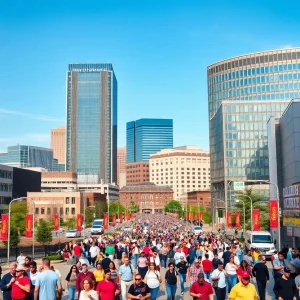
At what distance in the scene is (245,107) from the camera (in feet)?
376

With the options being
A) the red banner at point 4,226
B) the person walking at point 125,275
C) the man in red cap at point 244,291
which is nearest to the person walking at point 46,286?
the person walking at point 125,275

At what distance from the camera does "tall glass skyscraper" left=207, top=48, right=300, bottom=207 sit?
115 meters

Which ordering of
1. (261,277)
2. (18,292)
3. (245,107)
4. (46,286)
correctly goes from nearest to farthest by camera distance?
(18,292) → (46,286) → (261,277) → (245,107)

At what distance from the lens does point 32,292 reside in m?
12.9

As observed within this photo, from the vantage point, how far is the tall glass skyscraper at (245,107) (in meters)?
115

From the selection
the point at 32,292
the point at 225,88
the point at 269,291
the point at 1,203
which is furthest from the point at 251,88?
the point at 32,292

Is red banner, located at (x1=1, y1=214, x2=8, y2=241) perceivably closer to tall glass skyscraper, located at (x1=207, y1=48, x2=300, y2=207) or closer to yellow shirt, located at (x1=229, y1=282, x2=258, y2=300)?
yellow shirt, located at (x1=229, y1=282, x2=258, y2=300)

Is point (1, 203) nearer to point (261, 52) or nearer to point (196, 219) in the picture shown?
point (196, 219)

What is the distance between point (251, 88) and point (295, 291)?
411 feet

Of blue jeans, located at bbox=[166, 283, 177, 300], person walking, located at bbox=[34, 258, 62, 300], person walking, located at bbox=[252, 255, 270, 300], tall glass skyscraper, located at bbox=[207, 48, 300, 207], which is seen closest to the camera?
person walking, located at bbox=[34, 258, 62, 300]

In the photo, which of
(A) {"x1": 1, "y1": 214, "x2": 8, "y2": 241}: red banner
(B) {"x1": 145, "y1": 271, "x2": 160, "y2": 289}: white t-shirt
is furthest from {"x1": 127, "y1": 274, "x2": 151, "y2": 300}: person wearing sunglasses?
(A) {"x1": 1, "y1": 214, "x2": 8, "y2": 241}: red banner

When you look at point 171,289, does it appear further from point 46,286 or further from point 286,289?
point 46,286

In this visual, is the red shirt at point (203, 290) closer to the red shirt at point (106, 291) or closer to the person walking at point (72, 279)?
the red shirt at point (106, 291)

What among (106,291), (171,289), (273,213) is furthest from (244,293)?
(273,213)
